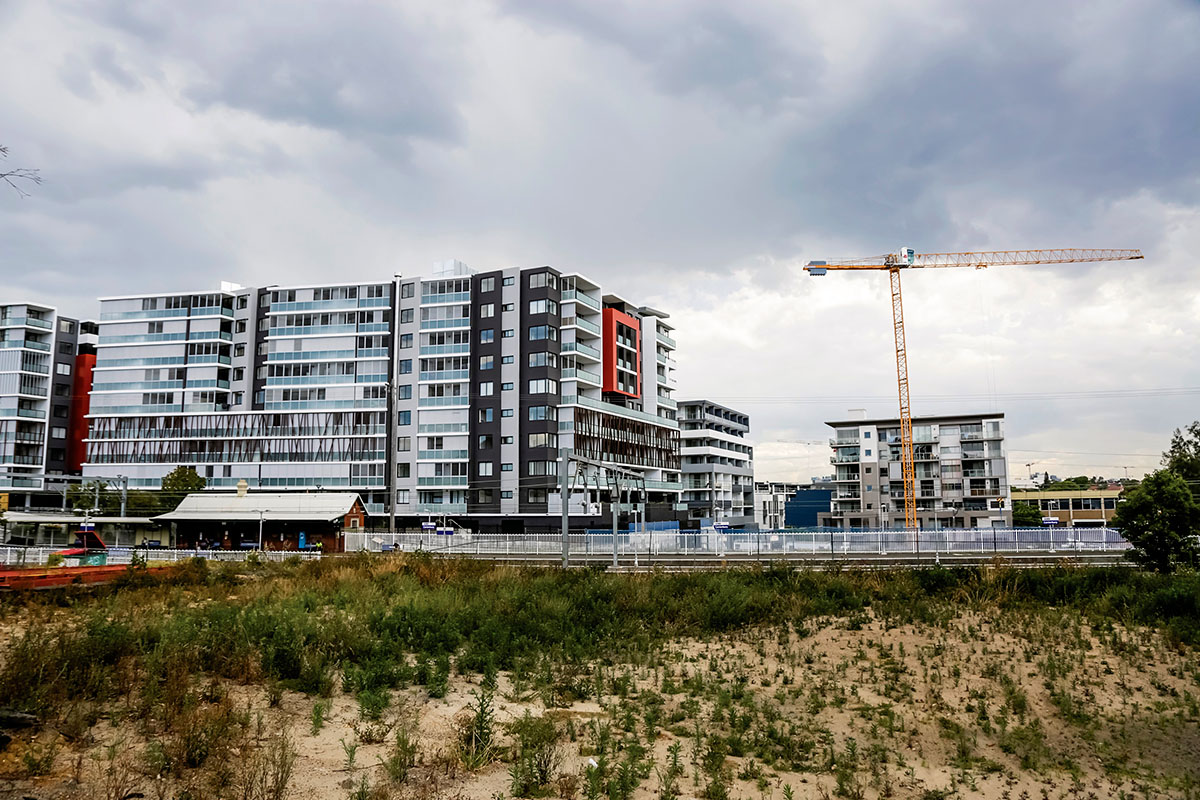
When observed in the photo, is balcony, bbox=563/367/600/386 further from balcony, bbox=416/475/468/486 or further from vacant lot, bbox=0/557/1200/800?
vacant lot, bbox=0/557/1200/800

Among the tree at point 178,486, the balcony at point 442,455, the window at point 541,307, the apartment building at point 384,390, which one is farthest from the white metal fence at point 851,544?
the tree at point 178,486

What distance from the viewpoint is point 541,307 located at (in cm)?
8175

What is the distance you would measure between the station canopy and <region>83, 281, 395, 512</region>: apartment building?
629 inches

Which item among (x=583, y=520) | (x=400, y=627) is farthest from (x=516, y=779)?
(x=583, y=520)

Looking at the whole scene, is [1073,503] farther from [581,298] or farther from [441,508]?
[441,508]

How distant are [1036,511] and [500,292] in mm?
84370

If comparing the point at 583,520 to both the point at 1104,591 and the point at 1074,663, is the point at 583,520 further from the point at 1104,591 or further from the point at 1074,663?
the point at 1074,663

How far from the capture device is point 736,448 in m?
130

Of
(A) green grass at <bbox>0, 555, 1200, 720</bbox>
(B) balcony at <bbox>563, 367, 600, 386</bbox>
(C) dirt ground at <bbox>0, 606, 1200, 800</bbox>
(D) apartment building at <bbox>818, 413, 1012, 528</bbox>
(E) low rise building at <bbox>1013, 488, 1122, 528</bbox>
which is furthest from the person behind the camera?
(E) low rise building at <bbox>1013, 488, 1122, 528</bbox>

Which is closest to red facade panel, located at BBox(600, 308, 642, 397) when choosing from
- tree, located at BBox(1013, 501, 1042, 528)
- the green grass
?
the green grass

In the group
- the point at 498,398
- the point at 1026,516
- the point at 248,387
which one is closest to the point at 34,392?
the point at 248,387

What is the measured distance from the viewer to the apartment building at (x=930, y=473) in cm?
10400

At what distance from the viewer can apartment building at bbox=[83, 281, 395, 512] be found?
275ft

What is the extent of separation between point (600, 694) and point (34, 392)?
109m
